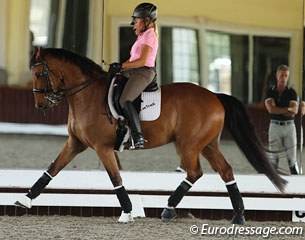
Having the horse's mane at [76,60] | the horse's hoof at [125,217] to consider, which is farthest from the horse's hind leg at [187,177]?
the horse's mane at [76,60]

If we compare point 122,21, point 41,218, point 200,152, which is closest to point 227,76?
point 122,21

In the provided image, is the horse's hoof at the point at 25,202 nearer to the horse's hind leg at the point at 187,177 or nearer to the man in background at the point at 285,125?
the horse's hind leg at the point at 187,177

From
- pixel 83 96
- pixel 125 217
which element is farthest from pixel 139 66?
pixel 125 217

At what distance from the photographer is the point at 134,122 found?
5922 mm

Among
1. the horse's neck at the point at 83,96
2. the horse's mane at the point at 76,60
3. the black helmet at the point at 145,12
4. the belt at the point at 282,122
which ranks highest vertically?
the black helmet at the point at 145,12

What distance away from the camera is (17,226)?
600 centimetres

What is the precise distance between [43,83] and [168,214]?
4.46 ft

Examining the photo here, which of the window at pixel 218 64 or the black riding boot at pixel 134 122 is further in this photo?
the window at pixel 218 64

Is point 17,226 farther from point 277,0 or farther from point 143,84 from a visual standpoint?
point 277,0

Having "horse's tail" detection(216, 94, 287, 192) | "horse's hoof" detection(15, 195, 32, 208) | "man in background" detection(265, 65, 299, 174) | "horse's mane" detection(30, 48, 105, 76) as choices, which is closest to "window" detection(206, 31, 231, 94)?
"man in background" detection(265, 65, 299, 174)

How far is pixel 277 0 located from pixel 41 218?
279cm

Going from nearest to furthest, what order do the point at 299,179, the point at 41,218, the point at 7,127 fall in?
1. the point at 41,218
2. the point at 299,179
3. the point at 7,127

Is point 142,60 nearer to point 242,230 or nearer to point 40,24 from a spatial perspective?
point 242,230

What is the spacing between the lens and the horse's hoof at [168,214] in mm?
6223
